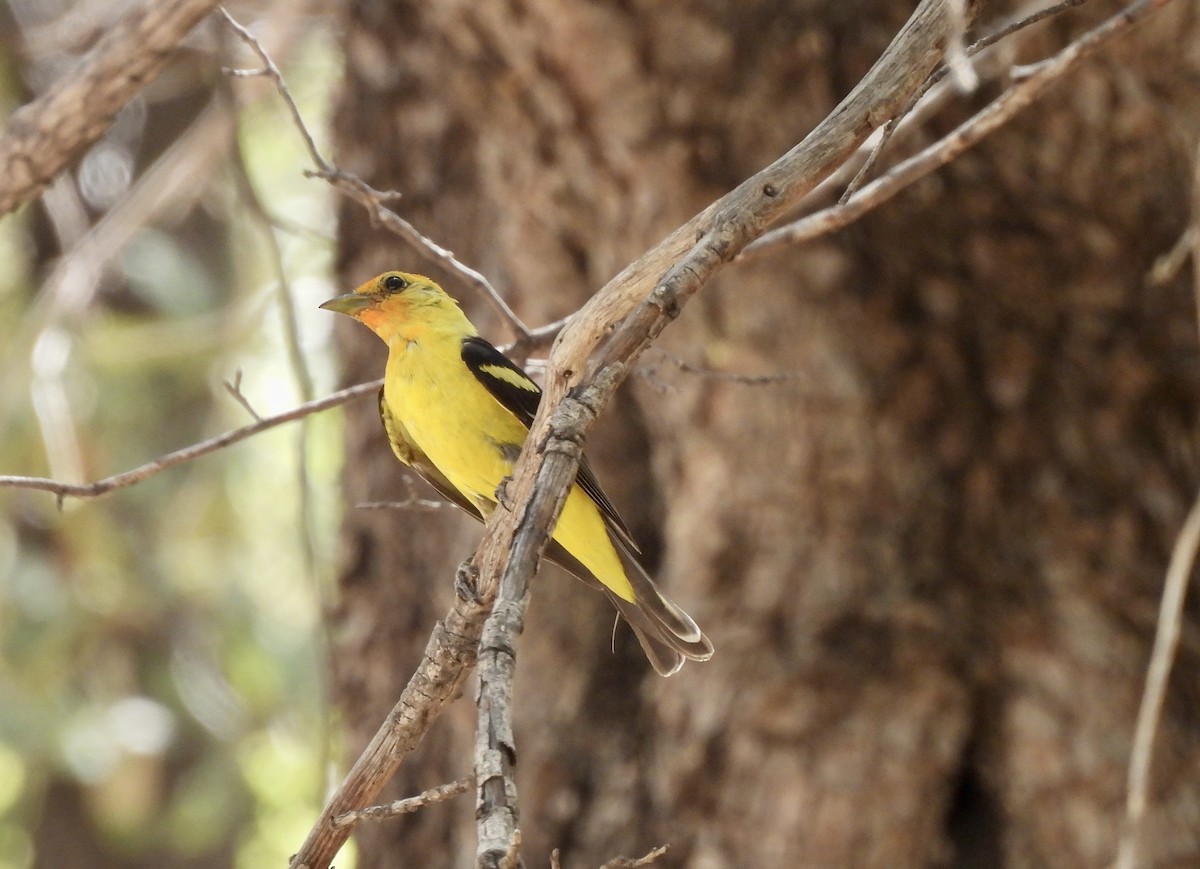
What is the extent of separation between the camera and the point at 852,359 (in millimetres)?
4715

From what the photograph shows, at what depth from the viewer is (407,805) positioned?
2061 mm

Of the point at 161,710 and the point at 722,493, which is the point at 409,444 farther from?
the point at 161,710

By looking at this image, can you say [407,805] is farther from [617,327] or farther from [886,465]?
[886,465]

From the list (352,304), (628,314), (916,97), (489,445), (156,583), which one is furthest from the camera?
(156,583)

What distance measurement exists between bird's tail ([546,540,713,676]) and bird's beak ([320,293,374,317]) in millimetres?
1101

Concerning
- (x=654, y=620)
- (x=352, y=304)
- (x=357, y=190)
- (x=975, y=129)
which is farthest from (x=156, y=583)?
(x=975, y=129)

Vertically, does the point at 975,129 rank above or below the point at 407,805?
above

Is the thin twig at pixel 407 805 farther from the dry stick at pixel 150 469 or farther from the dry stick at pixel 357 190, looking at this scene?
the dry stick at pixel 357 190

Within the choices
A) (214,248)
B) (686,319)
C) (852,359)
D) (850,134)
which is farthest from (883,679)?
(214,248)

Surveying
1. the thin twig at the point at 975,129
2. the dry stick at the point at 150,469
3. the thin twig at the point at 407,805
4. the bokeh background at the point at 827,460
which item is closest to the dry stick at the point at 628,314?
the thin twig at the point at 407,805

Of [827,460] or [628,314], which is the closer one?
[628,314]

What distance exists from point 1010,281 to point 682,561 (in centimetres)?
155

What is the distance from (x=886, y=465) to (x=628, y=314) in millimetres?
2578

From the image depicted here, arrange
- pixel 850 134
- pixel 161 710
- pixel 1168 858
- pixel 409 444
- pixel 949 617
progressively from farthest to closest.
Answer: pixel 161 710 → pixel 949 617 → pixel 1168 858 → pixel 409 444 → pixel 850 134
